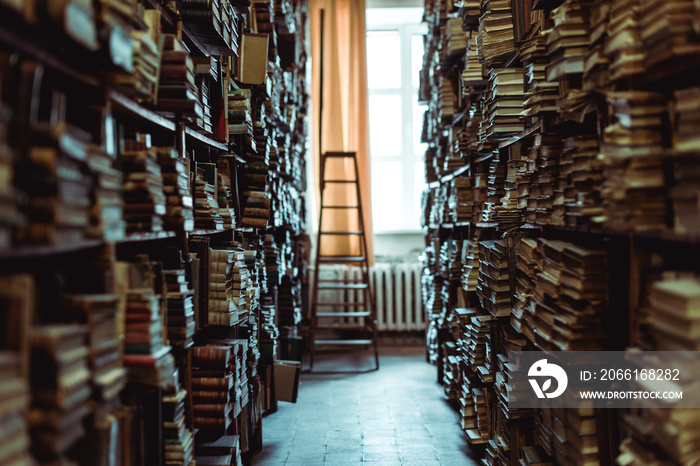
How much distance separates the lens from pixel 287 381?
12.4ft

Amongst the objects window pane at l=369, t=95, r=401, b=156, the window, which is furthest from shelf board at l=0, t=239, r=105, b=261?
window pane at l=369, t=95, r=401, b=156

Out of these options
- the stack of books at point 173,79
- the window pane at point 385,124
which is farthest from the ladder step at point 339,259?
the stack of books at point 173,79

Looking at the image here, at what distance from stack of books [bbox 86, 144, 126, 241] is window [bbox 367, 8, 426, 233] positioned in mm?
5365

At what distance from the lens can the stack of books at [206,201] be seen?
239 cm

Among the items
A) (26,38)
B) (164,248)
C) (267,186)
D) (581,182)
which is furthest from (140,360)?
(267,186)

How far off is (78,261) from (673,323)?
1509 mm

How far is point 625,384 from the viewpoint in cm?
165

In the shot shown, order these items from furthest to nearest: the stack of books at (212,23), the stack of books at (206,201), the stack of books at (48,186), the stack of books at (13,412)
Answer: the stack of books at (206,201) → the stack of books at (212,23) → the stack of books at (48,186) → the stack of books at (13,412)

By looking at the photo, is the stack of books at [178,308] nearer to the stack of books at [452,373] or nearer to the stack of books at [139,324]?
the stack of books at [139,324]

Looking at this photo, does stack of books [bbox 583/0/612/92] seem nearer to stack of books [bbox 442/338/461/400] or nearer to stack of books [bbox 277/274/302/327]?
stack of books [bbox 442/338/461/400]

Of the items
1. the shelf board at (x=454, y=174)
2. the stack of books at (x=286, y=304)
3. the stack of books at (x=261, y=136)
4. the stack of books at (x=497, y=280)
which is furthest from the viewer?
the stack of books at (x=286, y=304)

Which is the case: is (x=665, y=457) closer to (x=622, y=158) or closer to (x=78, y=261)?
(x=622, y=158)

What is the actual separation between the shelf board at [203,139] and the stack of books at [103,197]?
2.85 feet

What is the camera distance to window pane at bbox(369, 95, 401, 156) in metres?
6.78
